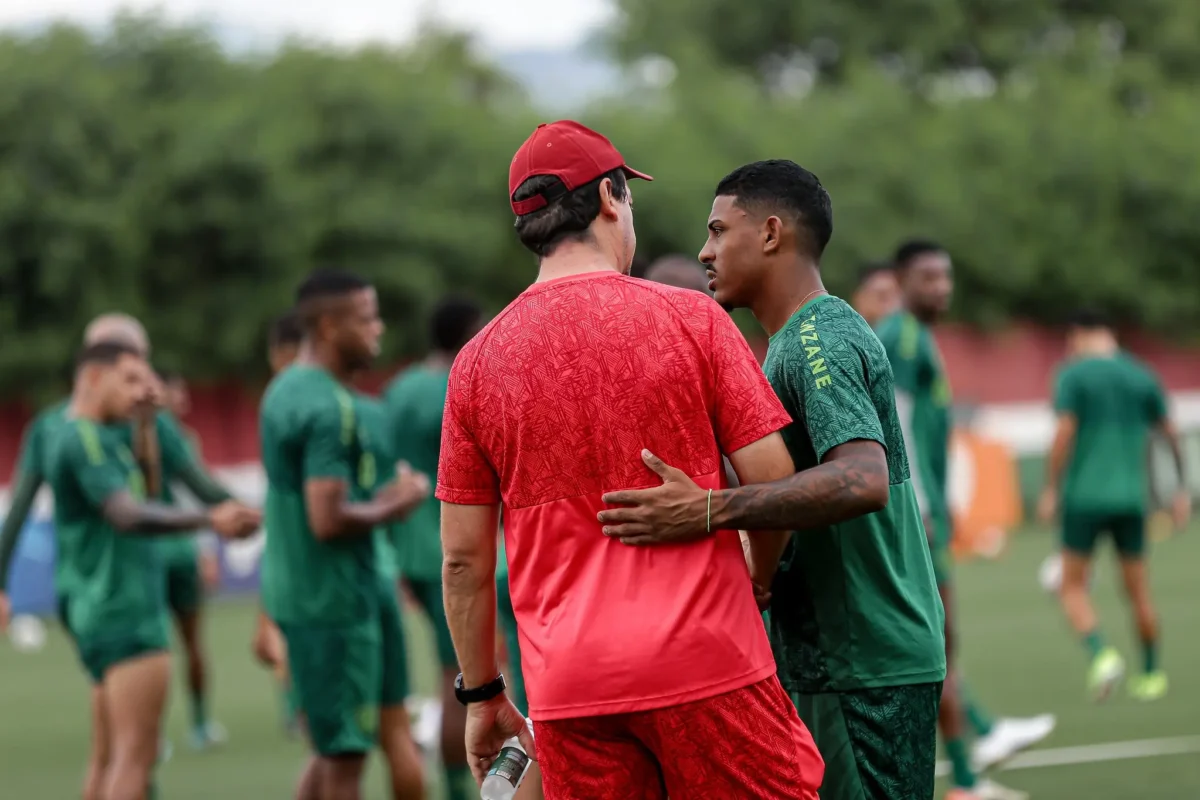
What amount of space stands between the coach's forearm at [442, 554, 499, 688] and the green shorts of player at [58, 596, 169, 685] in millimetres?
3456

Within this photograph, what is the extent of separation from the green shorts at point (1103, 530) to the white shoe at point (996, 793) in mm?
3693

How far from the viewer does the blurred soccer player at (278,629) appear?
7641mm

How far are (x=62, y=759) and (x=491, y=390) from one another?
25.7 feet

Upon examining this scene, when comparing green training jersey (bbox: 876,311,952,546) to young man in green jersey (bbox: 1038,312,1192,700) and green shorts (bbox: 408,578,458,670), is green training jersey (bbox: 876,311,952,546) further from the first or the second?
young man in green jersey (bbox: 1038,312,1192,700)

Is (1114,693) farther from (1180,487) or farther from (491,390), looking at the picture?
(491,390)

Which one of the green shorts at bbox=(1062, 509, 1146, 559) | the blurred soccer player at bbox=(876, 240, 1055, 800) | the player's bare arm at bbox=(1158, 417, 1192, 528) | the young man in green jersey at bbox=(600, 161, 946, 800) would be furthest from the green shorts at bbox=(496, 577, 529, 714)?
the player's bare arm at bbox=(1158, 417, 1192, 528)

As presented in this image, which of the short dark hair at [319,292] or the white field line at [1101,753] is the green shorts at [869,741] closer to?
the short dark hair at [319,292]

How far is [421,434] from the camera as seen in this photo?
27.6ft

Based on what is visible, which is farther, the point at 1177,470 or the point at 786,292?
the point at 1177,470

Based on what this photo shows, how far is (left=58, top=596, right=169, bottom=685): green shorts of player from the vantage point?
713 cm

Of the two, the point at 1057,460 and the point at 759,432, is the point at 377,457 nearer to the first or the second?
the point at 759,432

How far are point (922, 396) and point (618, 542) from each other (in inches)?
192

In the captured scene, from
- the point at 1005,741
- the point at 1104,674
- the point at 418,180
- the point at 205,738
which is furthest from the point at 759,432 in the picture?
the point at 418,180

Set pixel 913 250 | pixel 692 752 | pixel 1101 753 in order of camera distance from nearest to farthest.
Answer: pixel 692 752 → pixel 913 250 → pixel 1101 753
